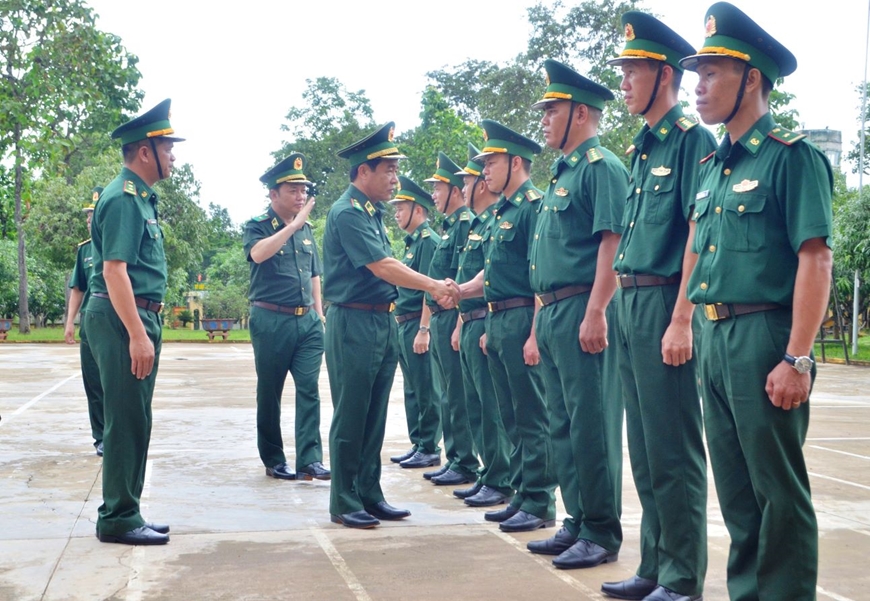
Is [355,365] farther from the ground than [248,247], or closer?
closer

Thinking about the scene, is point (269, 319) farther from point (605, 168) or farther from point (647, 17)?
point (647, 17)

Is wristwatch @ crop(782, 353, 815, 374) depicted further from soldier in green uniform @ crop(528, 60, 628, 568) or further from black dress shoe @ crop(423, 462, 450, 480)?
black dress shoe @ crop(423, 462, 450, 480)

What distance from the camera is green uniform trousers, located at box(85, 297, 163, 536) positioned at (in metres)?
5.33

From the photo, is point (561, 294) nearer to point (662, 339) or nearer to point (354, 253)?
point (662, 339)

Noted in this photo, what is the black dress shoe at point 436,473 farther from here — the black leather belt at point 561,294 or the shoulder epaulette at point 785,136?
the shoulder epaulette at point 785,136

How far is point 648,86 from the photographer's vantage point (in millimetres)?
4469

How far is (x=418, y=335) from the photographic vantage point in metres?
8.21

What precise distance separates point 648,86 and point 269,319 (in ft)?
12.9

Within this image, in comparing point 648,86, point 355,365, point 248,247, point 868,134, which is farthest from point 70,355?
point 868,134

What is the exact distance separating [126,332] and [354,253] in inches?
51.8

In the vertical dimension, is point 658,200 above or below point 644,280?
above

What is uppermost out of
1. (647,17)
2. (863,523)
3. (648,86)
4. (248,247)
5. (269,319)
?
(647,17)

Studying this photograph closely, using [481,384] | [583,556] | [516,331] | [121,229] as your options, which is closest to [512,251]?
[516,331]

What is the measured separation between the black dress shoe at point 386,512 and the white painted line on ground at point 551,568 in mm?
582
